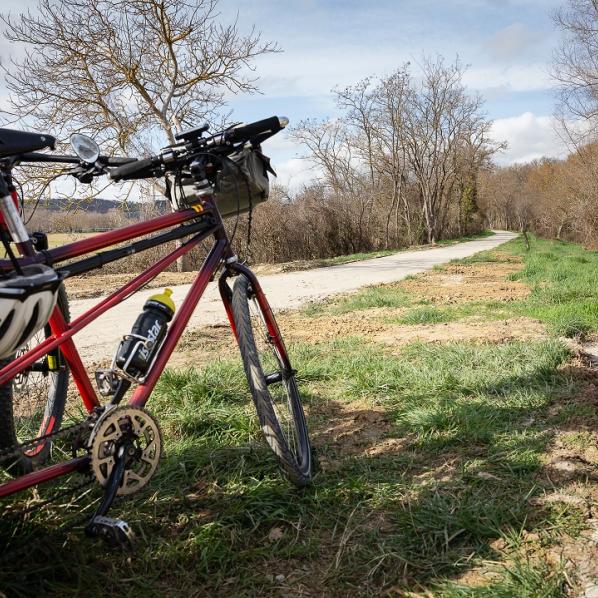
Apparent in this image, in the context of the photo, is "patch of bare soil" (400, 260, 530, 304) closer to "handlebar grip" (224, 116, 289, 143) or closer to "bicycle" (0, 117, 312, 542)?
"bicycle" (0, 117, 312, 542)

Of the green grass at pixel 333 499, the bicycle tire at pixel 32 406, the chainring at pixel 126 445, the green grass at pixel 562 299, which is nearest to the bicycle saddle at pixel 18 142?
the bicycle tire at pixel 32 406

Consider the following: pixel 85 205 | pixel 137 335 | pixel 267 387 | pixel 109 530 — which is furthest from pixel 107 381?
pixel 85 205

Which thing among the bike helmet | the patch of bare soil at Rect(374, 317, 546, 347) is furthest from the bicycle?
the patch of bare soil at Rect(374, 317, 546, 347)

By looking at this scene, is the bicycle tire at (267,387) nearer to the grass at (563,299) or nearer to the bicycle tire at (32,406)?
the bicycle tire at (32,406)

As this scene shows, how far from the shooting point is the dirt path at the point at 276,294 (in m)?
6.00

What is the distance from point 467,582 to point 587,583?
0.38m

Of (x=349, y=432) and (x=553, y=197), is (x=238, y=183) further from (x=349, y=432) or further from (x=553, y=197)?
(x=553, y=197)

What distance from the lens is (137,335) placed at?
219 cm

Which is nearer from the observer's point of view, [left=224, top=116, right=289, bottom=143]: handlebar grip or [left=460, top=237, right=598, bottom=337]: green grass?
[left=224, top=116, right=289, bottom=143]: handlebar grip

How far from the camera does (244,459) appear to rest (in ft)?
8.95

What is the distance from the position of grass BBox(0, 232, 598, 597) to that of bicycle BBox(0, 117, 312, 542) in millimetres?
211

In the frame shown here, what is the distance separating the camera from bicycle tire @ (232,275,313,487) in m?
2.29

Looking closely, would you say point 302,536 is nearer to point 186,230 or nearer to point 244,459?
point 244,459

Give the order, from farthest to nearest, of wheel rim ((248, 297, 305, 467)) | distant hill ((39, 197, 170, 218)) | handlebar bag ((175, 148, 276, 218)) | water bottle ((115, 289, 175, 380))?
distant hill ((39, 197, 170, 218)) < wheel rim ((248, 297, 305, 467)) < handlebar bag ((175, 148, 276, 218)) < water bottle ((115, 289, 175, 380))
